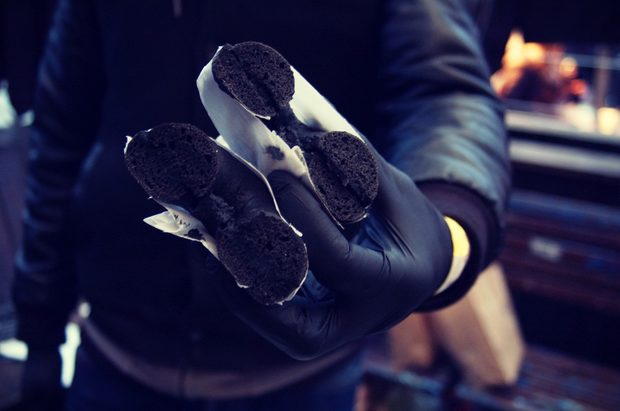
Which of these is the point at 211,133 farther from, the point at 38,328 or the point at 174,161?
the point at 38,328

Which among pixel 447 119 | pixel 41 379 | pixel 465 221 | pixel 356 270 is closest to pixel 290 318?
pixel 356 270

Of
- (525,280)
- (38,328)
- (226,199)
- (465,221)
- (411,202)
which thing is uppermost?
(226,199)

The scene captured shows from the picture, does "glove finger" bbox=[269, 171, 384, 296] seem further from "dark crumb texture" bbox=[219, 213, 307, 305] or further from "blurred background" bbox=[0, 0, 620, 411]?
"blurred background" bbox=[0, 0, 620, 411]

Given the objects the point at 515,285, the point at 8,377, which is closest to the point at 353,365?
the point at 8,377

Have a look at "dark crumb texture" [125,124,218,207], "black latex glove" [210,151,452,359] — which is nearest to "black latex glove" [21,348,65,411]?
"black latex glove" [210,151,452,359]

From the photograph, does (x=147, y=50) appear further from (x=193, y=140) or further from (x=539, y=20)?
(x=539, y=20)

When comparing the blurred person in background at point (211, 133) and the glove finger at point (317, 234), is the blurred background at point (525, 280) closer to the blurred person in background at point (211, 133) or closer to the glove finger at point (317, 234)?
the blurred person in background at point (211, 133)

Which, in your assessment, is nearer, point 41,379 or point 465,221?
point 465,221
